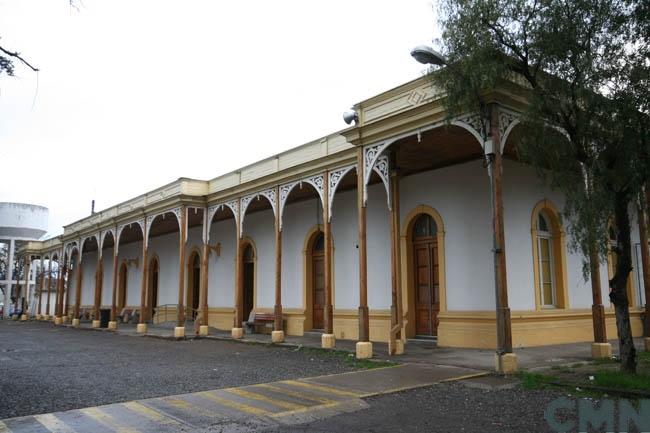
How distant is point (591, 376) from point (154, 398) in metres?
5.74

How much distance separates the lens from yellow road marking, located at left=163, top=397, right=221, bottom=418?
5840mm

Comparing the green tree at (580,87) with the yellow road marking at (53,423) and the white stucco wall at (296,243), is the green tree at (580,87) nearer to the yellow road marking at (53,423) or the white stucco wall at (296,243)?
the yellow road marking at (53,423)

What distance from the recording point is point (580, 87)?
6.60m

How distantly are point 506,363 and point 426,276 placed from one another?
15.7ft

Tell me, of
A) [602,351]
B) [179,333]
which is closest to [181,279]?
[179,333]

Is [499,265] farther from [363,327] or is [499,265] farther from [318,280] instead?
[318,280]

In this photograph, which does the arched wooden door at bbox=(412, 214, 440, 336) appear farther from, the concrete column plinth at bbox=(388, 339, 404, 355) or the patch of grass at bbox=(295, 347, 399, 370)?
the patch of grass at bbox=(295, 347, 399, 370)

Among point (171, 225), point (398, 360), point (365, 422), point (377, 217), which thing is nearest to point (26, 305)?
point (171, 225)

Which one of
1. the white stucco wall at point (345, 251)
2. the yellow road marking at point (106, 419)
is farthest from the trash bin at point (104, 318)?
the yellow road marking at point (106, 419)

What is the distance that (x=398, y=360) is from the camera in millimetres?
9477

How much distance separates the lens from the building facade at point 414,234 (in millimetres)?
10094

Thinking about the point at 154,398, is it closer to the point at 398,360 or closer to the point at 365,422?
the point at 365,422

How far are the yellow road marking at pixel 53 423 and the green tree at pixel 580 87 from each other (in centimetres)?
613

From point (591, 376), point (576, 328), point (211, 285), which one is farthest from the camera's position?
point (211, 285)
